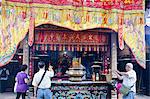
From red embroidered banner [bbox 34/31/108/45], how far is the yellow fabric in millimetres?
943

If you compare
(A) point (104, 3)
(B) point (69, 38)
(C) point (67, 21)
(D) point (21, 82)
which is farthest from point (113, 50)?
(D) point (21, 82)

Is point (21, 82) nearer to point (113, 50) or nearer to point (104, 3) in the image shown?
point (104, 3)

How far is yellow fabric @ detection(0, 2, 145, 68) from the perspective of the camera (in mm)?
10266

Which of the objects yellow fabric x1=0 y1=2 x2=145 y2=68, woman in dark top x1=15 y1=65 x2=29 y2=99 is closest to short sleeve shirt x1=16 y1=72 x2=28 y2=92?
woman in dark top x1=15 y1=65 x2=29 y2=99

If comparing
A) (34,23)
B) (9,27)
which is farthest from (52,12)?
(9,27)

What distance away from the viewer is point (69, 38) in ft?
38.3

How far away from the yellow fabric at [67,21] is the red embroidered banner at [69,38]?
0.94 metres

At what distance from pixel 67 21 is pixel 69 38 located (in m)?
1.14

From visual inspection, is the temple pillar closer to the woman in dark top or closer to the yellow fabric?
the yellow fabric

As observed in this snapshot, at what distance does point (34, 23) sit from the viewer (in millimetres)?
10422

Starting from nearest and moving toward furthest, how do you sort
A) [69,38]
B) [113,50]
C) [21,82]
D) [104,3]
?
1. [21,82]
2. [104,3]
3. [69,38]
4. [113,50]

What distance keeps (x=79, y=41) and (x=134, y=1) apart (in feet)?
8.02

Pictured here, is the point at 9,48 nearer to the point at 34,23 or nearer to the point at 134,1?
the point at 34,23

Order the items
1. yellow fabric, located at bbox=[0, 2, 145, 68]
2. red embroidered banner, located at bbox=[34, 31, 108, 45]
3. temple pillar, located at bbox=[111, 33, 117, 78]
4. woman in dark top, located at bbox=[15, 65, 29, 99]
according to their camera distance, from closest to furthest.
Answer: woman in dark top, located at bbox=[15, 65, 29, 99]
yellow fabric, located at bbox=[0, 2, 145, 68]
red embroidered banner, located at bbox=[34, 31, 108, 45]
temple pillar, located at bbox=[111, 33, 117, 78]
